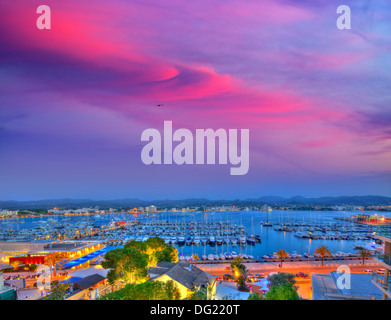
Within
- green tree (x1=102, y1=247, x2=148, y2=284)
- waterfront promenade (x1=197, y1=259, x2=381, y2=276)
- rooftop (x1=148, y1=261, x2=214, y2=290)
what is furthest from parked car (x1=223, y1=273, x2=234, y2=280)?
green tree (x1=102, y1=247, x2=148, y2=284)

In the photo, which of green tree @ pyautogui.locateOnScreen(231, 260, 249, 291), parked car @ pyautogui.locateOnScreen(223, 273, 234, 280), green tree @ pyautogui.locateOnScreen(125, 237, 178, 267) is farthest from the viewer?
parked car @ pyautogui.locateOnScreen(223, 273, 234, 280)

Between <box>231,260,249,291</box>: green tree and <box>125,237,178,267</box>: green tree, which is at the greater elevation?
<box>125,237,178,267</box>: green tree

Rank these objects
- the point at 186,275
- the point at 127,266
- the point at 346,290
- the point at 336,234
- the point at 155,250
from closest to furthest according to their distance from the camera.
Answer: the point at 346,290 → the point at 186,275 → the point at 127,266 → the point at 155,250 → the point at 336,234

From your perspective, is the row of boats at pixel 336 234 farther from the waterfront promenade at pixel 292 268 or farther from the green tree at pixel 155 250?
the green tree at pixel 155 250

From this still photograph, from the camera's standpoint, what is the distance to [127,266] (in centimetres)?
1013

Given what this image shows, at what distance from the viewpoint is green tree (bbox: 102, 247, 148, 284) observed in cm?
1004

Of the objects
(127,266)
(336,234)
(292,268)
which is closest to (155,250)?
(127,266)

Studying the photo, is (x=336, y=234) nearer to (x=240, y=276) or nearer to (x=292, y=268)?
(x=292, y=268)

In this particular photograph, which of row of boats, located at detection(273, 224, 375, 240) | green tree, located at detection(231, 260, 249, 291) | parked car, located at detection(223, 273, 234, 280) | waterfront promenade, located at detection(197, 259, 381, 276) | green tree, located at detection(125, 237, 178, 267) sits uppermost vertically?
green tree, located at detection(125, 237, 178, 267)

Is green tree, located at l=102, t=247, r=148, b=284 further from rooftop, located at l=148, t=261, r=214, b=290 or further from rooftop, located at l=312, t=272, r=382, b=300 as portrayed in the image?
rooftop, located at l=312, t=272, r=382, b=300

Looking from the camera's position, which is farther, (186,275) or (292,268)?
(292,268)
